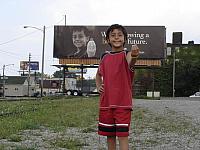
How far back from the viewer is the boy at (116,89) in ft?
17.4

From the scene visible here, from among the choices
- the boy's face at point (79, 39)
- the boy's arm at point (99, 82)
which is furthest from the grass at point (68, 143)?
the boy's face at point (79, 39)

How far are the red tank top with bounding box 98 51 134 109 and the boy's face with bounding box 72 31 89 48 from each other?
66678 millimetres

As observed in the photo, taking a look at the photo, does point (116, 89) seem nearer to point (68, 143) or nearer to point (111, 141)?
point (111, 141)

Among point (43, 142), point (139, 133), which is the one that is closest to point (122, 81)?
point (43, 142)

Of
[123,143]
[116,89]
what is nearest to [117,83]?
[116,89]

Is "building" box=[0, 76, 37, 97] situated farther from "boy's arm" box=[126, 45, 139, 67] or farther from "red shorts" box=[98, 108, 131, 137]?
"boy's arm" box=[126, 45, 139, 67]

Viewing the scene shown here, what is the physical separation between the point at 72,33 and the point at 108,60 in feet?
225

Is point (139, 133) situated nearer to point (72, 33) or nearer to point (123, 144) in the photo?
point (123, 144)

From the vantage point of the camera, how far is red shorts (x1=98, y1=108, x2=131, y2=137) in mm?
5297

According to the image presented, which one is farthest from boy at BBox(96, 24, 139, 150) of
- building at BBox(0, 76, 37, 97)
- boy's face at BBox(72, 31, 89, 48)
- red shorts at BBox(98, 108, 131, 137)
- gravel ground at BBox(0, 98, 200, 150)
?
building at BBox(0, 76, 37, 97)

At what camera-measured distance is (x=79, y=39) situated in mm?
72688

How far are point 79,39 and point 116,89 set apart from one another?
67.7m

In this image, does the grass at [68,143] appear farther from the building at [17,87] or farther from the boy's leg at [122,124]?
the building at [17,87]

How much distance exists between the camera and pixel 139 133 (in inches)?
474
